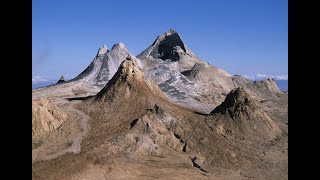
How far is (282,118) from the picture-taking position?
218ft

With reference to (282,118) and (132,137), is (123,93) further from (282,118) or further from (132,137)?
(282,118)

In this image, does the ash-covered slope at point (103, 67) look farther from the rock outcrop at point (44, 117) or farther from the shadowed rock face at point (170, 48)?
the rock outcrop at point (44, 117)

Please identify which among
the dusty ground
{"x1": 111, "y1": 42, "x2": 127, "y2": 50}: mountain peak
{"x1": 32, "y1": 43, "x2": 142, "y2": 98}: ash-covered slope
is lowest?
the dusty ground

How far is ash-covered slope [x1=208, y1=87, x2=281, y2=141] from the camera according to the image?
5172cm

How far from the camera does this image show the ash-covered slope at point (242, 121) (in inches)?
2036

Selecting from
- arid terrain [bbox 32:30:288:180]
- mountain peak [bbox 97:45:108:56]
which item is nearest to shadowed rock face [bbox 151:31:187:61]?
mountain peak [bbox 97:45:108:56]

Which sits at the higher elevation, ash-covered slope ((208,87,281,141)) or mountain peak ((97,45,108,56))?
mountain peak ((97,45,108,56))

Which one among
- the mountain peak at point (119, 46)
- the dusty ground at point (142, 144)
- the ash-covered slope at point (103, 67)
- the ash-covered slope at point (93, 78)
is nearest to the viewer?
the dusty ground at point (142, 144)

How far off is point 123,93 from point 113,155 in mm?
15684

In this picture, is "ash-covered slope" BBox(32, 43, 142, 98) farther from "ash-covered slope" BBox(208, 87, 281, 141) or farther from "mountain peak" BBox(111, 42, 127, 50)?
"ash-covered slope" BBox(208, 87, 281, 141)

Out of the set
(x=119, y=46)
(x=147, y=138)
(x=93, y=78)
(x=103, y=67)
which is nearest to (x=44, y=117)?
(x=147, y=138)

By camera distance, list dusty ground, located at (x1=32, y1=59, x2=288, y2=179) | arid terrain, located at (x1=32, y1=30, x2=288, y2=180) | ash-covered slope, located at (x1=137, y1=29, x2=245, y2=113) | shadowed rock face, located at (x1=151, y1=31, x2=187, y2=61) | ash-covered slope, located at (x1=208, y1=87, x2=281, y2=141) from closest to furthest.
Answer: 1. dusty ground, located at (x1=32, y1=59, x2=288, y2=179)
2. arid terrain, located at (x1=32, y1=30, x2=288, y2=180)
3. ash-covered slope, located at (x1=208, y1=87, x2=281, y2=141)
4. ash-covered slope, located at (x1=137, y1=29, x2=245, y2=113)
5. shadowed rock face, located at (x1=151, y1=31, x2=187, y2=61)

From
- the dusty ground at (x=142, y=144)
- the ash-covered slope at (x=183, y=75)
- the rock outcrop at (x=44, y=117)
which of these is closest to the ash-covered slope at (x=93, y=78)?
the ash-covered slope at (x=183, y=75)
